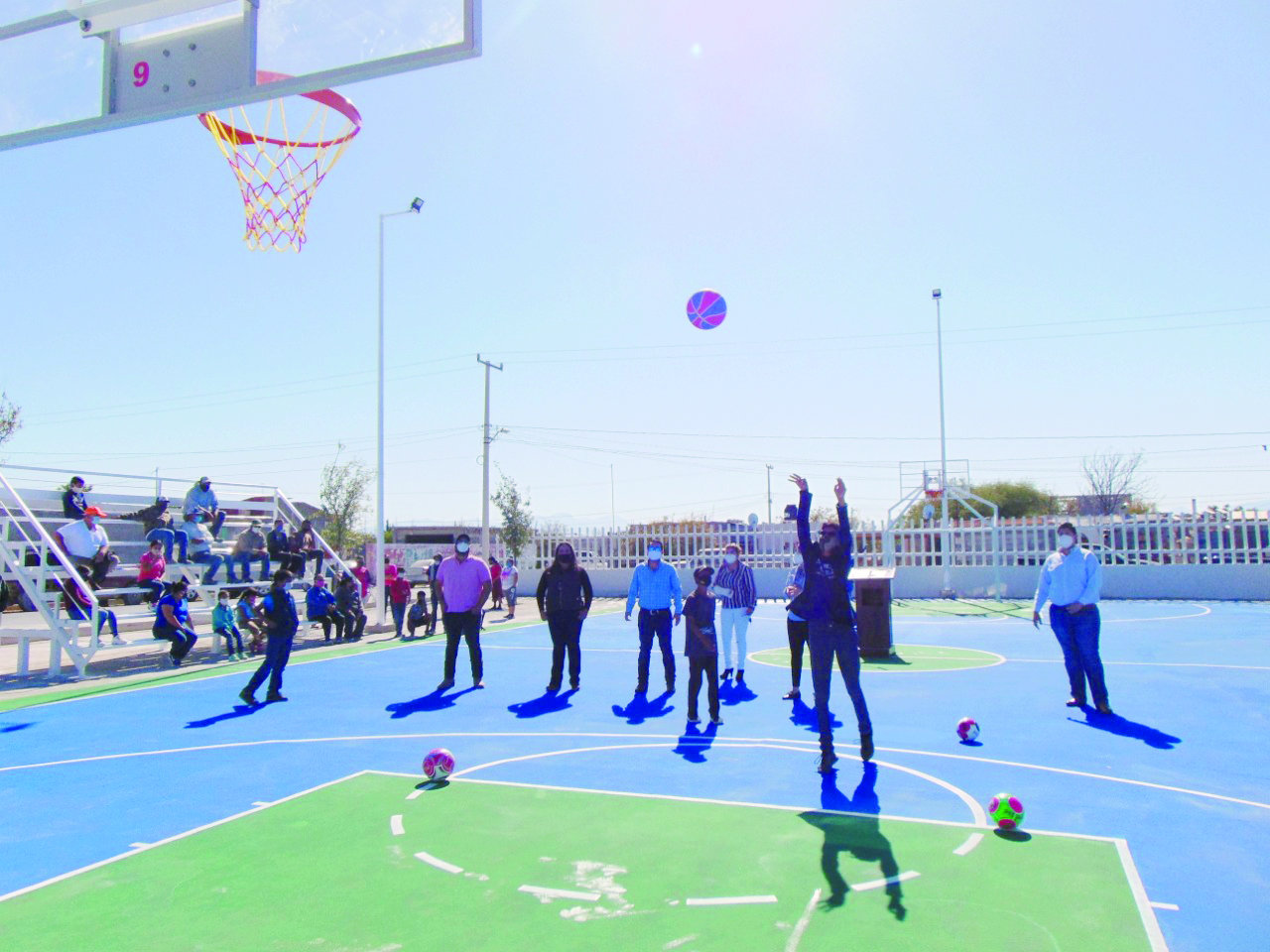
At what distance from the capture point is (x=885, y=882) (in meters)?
4.87

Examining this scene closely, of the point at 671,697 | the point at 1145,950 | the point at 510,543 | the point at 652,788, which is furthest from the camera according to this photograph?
the point at 510,543

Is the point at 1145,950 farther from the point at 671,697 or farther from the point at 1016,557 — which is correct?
the point at 1016,557

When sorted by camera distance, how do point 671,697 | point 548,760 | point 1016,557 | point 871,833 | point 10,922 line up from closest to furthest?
point 10,922 < point 871,833 < point 548,760 < point 671,697 < point 1016,557

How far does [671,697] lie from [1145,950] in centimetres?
728

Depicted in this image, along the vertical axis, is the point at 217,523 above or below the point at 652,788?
above

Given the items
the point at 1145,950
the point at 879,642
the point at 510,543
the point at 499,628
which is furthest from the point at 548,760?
the point at 510,543

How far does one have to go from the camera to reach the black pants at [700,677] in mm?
Result: 9289

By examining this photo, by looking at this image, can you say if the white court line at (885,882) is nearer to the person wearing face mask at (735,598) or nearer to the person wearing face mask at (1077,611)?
the person wearing face mask at (1077,611)

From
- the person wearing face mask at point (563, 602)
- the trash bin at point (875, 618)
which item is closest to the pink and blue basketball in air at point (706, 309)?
the trash bin at point (875, 618)

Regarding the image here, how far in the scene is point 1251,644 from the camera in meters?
15.0

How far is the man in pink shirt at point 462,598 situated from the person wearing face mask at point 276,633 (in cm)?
187

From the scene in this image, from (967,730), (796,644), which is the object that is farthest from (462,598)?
(967,730)

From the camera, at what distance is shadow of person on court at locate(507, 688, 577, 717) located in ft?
33.3

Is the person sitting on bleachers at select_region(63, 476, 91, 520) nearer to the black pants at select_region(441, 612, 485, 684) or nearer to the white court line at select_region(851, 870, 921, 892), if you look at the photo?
the black pants at select_region(441, 612, 485, 684)
